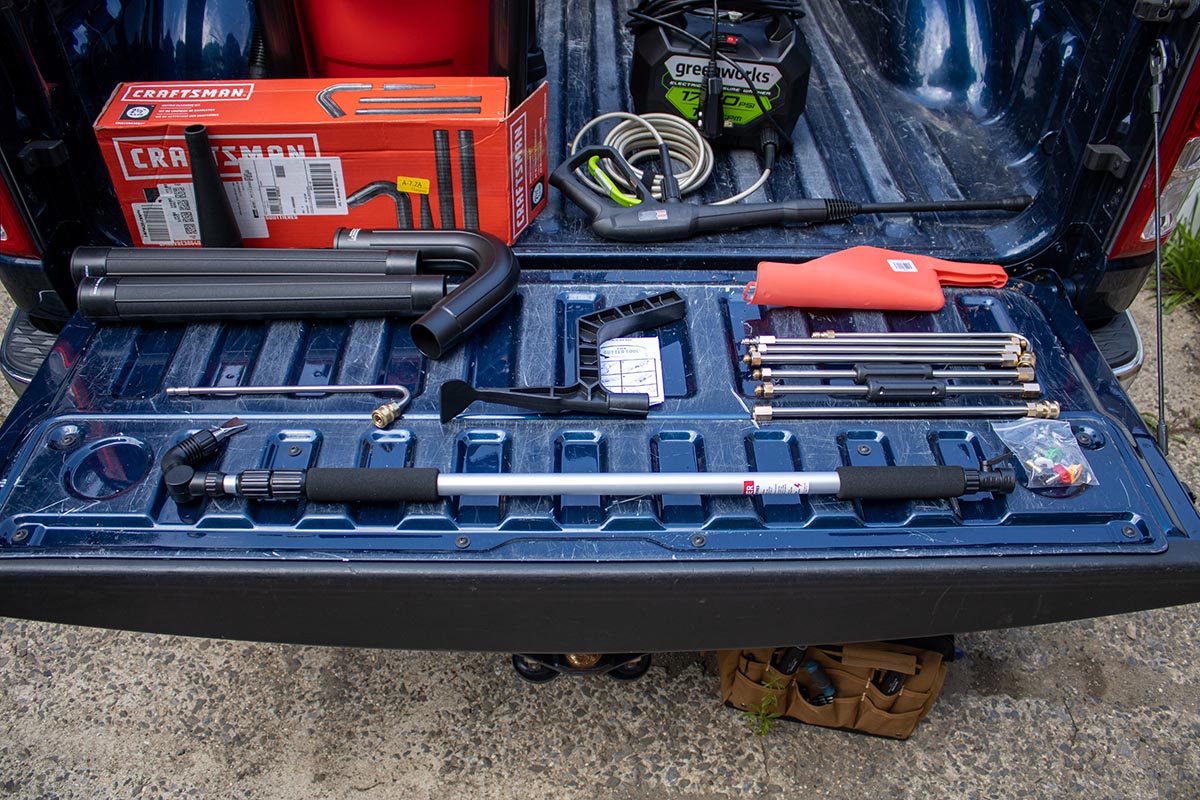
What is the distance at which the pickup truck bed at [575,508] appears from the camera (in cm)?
139

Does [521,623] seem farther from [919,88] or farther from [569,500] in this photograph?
[919,88]

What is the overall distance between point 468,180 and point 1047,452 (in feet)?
4.01

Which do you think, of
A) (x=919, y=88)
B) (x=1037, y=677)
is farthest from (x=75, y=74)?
(x=1037, y=677)

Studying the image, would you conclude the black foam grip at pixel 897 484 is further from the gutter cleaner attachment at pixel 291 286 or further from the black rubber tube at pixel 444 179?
the black rubber tube at pixel 444 179

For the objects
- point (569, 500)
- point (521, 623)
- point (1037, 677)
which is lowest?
point (1037, 677)

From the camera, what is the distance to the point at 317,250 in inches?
73.5

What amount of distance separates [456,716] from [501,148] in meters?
1.27

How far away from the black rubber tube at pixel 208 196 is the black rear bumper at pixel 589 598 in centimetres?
78

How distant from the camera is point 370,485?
143 cm

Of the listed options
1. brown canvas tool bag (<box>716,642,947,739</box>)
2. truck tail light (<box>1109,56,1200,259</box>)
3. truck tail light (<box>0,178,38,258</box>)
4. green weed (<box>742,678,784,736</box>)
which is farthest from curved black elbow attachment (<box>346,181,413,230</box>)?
truck tail light (<box>1109,56,1200,259</box>)

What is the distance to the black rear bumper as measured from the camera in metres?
1.38

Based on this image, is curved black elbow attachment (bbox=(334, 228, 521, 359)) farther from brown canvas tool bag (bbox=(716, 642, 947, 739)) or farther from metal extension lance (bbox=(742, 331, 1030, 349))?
brown canvas tool bag (bbox=(716, 642, 947, 739))

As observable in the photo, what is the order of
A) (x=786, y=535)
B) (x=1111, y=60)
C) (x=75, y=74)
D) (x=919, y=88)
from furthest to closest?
(x=919, y=88)
(x=75, y=74)
(x=1111, y=60)
(x=786, y=535)

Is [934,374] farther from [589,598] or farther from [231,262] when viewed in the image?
[231,262]
